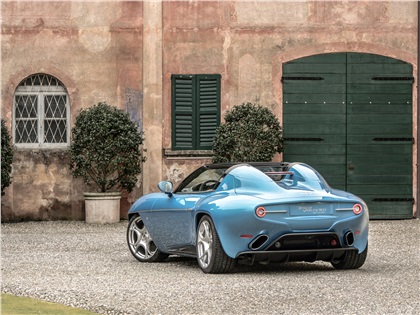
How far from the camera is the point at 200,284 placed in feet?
33.0

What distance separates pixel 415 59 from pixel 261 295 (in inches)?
502

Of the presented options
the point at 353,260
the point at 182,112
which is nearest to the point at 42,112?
the point at 182,112

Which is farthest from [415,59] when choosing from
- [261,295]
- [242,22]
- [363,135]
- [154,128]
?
[261,295]

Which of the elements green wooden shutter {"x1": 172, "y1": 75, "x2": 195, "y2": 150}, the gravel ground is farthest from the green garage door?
the gravel ground

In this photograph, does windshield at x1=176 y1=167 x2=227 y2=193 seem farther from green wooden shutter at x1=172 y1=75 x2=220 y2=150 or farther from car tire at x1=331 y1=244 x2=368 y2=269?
green wooden shutter at x1=172 y1=75 x2=220 y2=150

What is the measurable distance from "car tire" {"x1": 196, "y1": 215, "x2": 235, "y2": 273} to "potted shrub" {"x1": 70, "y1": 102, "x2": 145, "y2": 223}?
349 inches

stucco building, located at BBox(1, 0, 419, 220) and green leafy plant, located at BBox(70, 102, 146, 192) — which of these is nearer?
green leafy plant, located at BBox(70, 102, 146, 192)

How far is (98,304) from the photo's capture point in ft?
28.4

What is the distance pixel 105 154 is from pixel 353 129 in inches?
→ 192

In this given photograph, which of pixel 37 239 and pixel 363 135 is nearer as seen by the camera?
pixel 37 239

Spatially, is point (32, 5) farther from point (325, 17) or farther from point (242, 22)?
point (325, 17)

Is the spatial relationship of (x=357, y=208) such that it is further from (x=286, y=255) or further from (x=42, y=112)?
(x=42, y=112)

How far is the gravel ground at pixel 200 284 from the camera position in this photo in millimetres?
8523

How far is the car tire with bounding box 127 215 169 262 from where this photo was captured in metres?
12.7
